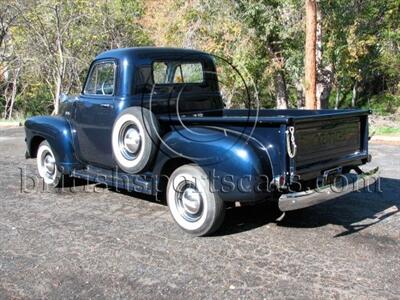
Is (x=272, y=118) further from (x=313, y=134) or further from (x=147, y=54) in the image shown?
(x=147, y=54)

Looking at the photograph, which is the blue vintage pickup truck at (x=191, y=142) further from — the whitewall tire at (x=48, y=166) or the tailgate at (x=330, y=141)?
the whitewall tire at (x=48, y=166)

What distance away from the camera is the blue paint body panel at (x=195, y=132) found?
4.40 metres

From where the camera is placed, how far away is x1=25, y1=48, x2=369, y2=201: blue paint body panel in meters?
4.40

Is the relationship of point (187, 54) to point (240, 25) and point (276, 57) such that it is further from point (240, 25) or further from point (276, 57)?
point (276, 57)

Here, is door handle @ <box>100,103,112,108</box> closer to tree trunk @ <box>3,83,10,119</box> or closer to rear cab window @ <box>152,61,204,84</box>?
rear cab window @ <box>152,61,204,84</box>

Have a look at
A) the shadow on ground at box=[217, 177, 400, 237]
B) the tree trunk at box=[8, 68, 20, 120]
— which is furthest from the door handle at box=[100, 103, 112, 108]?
the tree trunk at box=[8, 68, 20, 120]

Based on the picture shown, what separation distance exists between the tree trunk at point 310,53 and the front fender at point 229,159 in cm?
814

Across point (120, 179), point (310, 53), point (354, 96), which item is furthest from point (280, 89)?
point (120, 179)

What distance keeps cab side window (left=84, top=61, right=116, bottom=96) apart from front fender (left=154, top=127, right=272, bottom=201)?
150 centimetres

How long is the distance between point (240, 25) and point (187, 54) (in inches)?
332

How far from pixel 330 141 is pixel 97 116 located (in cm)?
278

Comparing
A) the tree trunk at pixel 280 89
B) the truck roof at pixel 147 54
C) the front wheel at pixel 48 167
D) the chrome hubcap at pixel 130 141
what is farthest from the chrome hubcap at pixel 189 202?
the tree trunk at pixel 280 89

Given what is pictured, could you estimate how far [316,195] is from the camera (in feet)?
14.8

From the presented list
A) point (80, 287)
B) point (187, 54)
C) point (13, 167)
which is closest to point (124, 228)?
point (80, 287)
